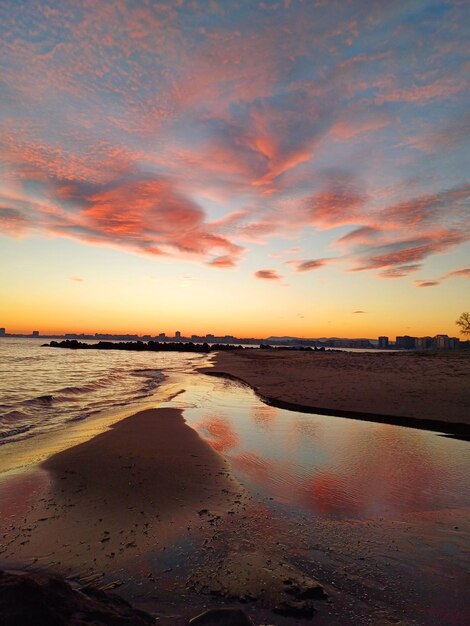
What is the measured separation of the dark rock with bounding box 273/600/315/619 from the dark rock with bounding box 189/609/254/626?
0.38 m

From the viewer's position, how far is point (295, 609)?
325 cm

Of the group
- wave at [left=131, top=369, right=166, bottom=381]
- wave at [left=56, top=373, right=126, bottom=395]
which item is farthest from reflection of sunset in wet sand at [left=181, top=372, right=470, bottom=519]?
wave at [left=131, top=369, right=166, bottom=381]

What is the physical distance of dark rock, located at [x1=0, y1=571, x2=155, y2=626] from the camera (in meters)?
2.37

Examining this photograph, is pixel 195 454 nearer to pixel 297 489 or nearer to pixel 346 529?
pixel 297 489

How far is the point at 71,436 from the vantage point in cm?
1050

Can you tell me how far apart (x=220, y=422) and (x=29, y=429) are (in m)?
6.19

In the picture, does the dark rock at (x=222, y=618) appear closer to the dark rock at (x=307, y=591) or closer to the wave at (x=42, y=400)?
the dark rock at (x=307, y=591)

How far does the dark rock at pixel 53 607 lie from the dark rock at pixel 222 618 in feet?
1.30

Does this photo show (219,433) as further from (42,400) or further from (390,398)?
(42,400)

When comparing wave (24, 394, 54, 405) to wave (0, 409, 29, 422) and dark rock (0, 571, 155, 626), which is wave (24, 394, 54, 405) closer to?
wave (0, 409, 29, 422)

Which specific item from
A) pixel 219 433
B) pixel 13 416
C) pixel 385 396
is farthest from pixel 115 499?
pixel 385 396

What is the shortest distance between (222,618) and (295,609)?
2.31 feet

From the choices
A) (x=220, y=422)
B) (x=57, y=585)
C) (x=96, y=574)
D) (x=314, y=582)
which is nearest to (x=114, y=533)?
(x=96, y=574)

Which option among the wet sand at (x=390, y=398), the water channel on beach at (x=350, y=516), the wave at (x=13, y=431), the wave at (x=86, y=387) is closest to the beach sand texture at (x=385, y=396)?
the wet sand at (x=390, y=398)
